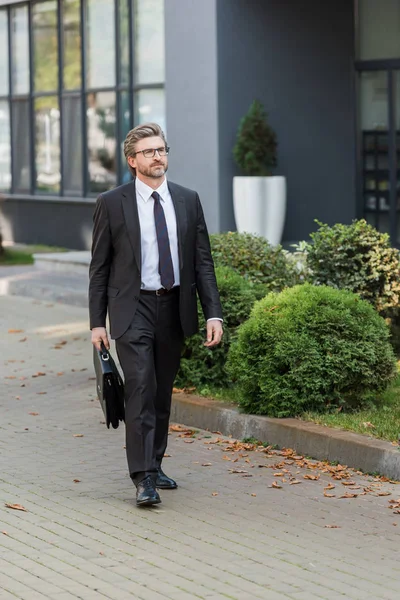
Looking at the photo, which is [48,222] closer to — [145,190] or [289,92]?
[289,92]

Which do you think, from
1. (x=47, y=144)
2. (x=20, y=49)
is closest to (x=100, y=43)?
(x=47, y=144)

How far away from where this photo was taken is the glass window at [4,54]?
75.7 ft

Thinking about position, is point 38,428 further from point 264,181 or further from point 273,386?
point 264,181

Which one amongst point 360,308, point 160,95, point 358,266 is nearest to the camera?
point 360,308

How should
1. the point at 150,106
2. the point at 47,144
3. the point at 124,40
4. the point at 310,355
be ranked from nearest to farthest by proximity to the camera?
1. the point at 310,355
2. the point at 150,106
3. the point at 124,40
4. the point at 47,144

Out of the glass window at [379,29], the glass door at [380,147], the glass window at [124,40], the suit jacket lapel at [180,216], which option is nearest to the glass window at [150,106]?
the glass window at [124,40]

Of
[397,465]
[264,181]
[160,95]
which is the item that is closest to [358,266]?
[397,465]

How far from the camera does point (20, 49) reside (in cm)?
2266

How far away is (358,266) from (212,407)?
2.16m

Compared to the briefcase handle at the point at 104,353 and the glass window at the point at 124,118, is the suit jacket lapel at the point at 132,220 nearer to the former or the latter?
the briefcase handle at the point at 104,353

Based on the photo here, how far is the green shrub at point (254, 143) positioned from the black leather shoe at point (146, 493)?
9.33 meters

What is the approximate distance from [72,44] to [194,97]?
19.0 feet

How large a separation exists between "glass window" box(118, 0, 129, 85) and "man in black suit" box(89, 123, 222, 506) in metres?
13.3

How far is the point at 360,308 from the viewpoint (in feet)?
26.2
